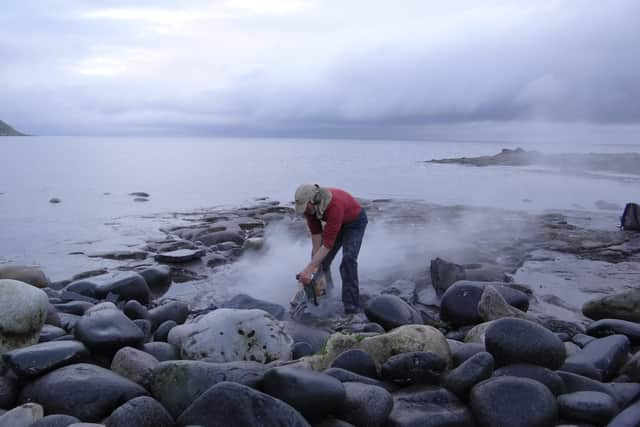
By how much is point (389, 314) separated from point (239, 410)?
3.67 m

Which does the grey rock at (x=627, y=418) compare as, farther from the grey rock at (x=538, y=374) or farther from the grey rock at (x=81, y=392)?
the grey rock at (x=81, y=392)

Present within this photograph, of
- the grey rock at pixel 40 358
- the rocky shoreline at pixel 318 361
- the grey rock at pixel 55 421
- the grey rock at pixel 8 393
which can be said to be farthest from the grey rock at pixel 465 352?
the grey rock at pixel 8 393

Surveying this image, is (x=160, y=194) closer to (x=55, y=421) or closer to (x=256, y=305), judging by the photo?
(x=256, y=305)

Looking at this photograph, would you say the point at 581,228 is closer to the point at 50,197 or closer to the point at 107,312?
the point at 107,312

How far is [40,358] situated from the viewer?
436 centimetres

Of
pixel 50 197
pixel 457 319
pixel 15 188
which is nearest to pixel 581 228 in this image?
pixel 457 319

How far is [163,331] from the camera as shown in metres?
6.21

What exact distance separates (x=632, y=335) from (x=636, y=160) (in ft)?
177

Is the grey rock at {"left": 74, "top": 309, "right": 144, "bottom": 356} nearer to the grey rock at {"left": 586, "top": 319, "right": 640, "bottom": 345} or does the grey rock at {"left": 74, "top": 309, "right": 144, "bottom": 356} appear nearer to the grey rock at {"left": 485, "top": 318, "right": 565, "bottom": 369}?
the grey rock at {"left": 485, "top": 318, "right": 565, "bottom": 369}

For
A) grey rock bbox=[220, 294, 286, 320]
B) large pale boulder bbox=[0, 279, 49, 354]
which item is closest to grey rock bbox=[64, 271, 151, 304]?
grey rock bbox=[220, 294, 286, 320]

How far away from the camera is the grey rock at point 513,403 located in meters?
3.91

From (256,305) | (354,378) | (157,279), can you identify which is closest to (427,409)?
(354,378)

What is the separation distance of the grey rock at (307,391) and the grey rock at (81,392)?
3.58ft

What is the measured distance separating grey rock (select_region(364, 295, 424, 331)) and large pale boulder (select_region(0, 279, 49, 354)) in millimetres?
3640
